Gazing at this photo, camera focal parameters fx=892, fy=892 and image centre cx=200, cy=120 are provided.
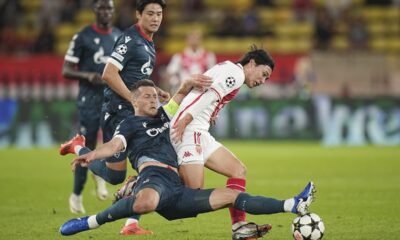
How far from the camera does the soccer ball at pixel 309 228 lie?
775cm

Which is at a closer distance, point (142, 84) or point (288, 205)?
point (288, 205)

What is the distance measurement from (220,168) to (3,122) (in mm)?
13510

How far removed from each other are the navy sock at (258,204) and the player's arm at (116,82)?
1.69m

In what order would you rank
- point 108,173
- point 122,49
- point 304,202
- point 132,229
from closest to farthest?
point 304,202, point 132,229, point 122,49, point 108,173

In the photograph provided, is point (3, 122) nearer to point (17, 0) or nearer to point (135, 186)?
point (17, 0)

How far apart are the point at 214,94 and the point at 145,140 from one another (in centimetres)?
81

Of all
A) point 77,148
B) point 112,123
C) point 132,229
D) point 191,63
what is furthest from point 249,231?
point 191,63

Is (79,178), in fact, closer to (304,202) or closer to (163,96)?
(163,96)

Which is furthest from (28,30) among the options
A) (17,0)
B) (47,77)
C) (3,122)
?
(3,122)

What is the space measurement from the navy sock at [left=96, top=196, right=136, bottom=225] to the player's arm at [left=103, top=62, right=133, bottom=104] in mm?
1377

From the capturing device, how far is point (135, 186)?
8102mm

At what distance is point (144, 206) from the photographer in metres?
7.73

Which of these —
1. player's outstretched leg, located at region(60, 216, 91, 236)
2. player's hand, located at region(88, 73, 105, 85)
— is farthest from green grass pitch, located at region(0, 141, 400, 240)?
player's hand, located at region(88, 73, 105, 85)

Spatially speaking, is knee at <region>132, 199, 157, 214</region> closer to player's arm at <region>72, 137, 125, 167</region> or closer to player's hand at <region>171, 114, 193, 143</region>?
player's arm at <region>72, 137, 125, 167</region>
